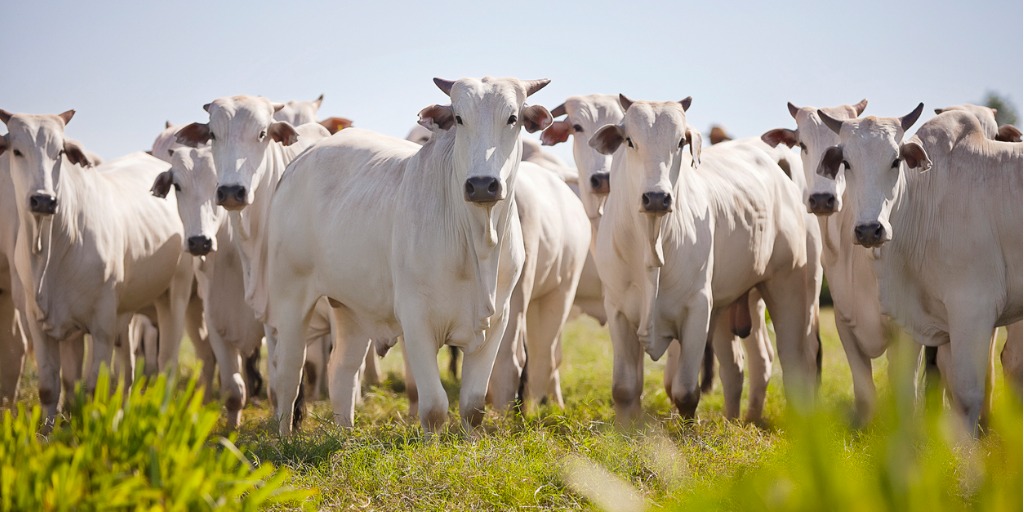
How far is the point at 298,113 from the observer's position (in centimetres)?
1030

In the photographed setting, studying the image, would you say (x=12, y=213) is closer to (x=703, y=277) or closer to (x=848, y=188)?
(x=703, y=277)

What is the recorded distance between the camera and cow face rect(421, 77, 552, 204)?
5398mm

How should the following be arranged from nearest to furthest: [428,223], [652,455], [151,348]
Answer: [652,455] < [428,223] < [151,348]

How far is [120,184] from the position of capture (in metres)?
8.67

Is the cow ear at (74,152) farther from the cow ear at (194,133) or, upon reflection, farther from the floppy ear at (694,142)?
the floppy ear at (694,142)

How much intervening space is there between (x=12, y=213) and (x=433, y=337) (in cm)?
429

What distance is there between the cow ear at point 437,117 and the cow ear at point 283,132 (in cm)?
175

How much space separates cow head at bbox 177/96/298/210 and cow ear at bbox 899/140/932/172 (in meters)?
4.01

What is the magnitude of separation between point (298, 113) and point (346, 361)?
3.86 m

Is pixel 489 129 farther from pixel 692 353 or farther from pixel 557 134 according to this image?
pixel 557 134

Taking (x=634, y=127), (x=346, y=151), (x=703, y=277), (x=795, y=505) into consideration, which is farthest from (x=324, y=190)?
(x=795, y=505)

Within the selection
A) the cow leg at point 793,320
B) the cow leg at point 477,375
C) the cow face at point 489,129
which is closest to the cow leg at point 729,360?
the cow leg at point 793,320

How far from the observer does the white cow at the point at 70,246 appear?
292 inches

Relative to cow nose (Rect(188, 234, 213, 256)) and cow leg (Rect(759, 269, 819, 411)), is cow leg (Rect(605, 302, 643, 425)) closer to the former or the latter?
cow leg (Rect(759, 269, 819, 411))
